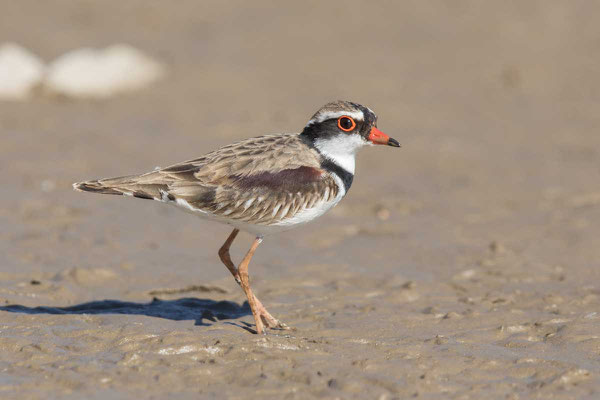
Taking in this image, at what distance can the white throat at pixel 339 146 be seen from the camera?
845 centimetres

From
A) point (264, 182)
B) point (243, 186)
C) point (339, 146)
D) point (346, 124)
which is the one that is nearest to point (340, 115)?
point (346, 124)

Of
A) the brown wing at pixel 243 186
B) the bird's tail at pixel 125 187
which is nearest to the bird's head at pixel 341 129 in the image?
the brown wing at pixel 243 186

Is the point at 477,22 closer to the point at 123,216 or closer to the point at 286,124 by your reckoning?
the point at 286,124

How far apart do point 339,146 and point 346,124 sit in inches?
8.5

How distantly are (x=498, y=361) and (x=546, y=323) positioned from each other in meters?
1.25

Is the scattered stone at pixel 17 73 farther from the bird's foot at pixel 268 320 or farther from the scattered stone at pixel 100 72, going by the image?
the bird's foot at pixel 268 320

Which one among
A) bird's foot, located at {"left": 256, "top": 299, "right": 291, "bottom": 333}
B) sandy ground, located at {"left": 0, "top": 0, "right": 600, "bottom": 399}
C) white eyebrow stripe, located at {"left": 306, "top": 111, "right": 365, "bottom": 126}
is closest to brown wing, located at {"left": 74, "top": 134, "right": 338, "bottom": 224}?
white eyebrow stripe, located at {"left": 306, "top": 111, "right": 365, "bottom": 126}

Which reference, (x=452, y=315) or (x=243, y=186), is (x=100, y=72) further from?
(x=452, y=315)

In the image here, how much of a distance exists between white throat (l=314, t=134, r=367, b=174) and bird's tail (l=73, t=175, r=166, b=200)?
1531mm

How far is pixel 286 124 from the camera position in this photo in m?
14.9

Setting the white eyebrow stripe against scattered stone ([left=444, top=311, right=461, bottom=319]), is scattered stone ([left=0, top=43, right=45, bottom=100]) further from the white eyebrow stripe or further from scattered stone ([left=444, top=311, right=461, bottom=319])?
scattered stone ([left=444, top=311, right=461, bottom=319])

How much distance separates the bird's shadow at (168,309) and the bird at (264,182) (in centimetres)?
57

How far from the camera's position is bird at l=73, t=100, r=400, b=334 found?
8156mm

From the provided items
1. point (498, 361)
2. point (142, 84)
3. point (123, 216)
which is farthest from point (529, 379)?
point (142, 84)
